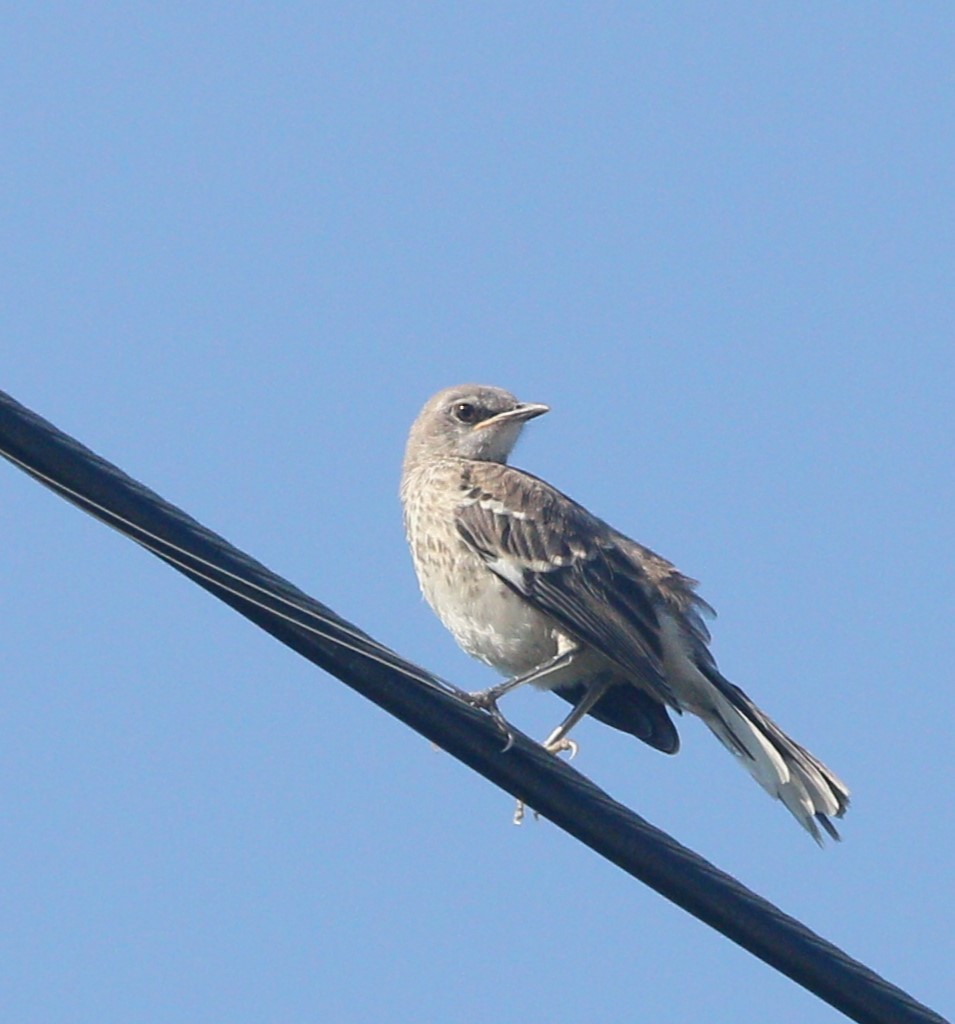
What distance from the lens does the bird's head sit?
423 inches

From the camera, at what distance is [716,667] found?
9156 mm

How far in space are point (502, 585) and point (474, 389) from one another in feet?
6.66

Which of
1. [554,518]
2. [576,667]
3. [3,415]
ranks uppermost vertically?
[554,518]

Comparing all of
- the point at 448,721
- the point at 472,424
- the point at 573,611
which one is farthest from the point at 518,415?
the point at 448,721

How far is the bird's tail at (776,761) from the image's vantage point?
8.21 m

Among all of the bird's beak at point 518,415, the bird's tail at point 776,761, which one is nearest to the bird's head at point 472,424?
the bird's beak at point 518,415

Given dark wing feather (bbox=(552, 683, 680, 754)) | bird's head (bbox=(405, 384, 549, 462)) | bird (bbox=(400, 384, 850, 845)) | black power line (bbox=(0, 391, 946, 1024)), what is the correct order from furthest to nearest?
bird's head (bbox=(405, 384, 549, 462)) → dark wing feather (bbox=(552, 683, 680, 754)) → bird (bbox=(400, 384, 850, 845)) → black power line (bbox=(0, 391, 946, 1024))

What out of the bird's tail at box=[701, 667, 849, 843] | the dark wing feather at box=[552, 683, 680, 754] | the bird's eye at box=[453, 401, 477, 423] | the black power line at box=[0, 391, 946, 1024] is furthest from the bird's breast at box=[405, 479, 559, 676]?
the black power line at box=[0, 391, 946, 1024]

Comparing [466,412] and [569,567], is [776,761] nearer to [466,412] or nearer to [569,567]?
[569,567]

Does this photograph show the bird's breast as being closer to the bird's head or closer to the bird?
the bird

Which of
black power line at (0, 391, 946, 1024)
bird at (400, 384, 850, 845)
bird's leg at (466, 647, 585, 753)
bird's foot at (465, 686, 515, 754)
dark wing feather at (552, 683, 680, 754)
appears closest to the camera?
black power line at (0, 391, 946, 1024)

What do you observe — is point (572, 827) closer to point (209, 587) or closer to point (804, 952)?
point (804, 952)

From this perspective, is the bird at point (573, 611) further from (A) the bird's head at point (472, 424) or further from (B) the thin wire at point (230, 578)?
(B) the thin wire at point (230, 578)

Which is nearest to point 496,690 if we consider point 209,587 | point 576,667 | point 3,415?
point 576,667
